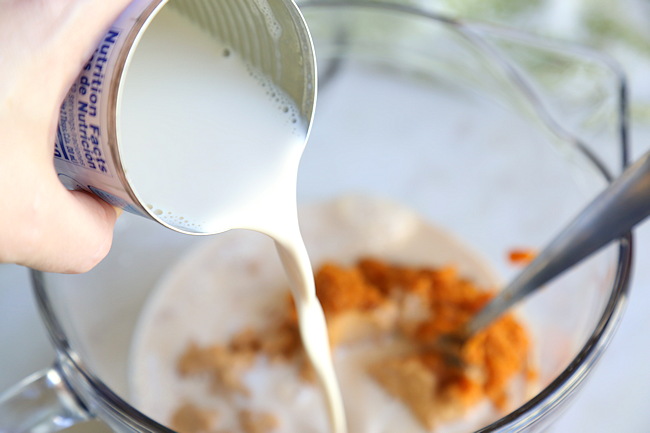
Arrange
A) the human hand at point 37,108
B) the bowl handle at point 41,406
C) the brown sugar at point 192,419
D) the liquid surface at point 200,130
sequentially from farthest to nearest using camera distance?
1. the brown sugar at point 192,419
2. the bowl handle at point 41,406
3. the liquid surface at point 200,130
4. the human hand at point 37,108

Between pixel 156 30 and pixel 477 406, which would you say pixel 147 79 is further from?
pixel 477 406

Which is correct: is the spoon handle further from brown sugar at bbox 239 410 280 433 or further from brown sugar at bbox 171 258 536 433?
brown sugar at bbox 239 410 280 433

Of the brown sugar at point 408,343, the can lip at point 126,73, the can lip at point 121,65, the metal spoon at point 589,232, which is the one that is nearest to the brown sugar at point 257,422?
the brown sugar at point 408,343

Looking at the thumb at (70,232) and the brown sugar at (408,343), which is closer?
the thumb at (70,232)

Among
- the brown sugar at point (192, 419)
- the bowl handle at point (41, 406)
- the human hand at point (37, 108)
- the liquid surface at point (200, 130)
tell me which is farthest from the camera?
the brown sugar at point (192, 419)

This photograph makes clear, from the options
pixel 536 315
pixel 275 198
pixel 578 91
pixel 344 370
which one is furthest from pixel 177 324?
pixel 578 91

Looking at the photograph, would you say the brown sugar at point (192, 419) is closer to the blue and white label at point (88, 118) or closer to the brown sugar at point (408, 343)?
the brown sugar at point (408, 343)
